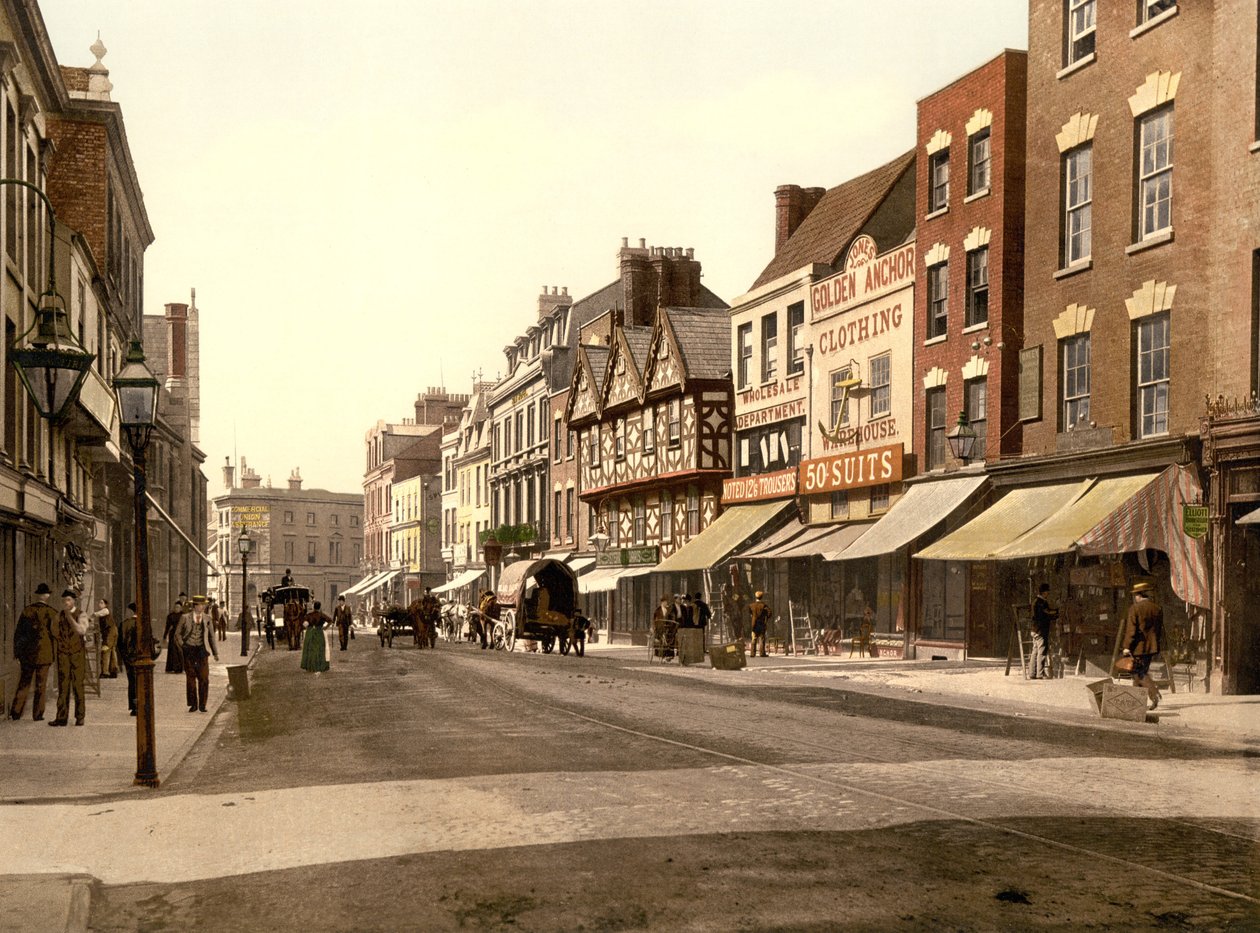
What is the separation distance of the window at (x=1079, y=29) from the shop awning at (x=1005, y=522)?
791 cm

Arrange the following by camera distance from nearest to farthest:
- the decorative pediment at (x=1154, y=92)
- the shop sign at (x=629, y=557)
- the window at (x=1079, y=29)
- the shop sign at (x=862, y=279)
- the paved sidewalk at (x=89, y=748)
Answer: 1. the paved sidewalk at (x=89, y=748)
2. the decorative pediment at (x=1154, y=92)
3. the window at (x=1079, y=29)
4. the shop sign at (x=862, y=279)
5. the shop sign at (x=629, y=557)

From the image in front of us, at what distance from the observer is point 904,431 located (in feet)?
107

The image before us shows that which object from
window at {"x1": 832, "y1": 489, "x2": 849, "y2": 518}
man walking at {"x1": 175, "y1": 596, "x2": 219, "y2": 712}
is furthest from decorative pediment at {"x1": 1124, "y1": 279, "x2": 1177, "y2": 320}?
man walking at {"x1": 175, "y1": 596, "x2": 219, "y2": 712}

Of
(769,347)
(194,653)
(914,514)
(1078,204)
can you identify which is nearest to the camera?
(194,653)

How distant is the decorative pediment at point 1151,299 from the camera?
2325cm

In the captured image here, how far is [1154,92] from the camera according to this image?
933 inches

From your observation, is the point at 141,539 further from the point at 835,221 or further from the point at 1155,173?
the point at 835,221

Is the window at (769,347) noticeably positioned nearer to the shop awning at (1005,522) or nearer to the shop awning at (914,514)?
the shop awning at (914,514)

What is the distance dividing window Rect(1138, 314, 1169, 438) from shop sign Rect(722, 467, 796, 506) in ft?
45.7

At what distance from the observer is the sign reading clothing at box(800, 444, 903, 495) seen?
32.2m

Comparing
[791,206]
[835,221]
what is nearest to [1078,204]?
[835,221]

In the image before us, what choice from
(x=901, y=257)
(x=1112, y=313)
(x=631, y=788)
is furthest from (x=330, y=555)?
(x=631, y=788)

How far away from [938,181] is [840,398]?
6466 millimetres

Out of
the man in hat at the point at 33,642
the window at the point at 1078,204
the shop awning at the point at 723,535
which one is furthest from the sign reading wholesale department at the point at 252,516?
the man in hat at the point at 33,642
